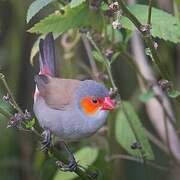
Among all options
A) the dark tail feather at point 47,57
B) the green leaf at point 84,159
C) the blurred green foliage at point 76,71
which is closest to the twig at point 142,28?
the blurred green foliage at point 76,71

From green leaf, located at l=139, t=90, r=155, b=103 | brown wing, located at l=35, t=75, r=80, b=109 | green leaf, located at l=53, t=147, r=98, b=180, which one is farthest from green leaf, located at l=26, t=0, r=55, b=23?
green leaf, located at l=53, t=147, r=98, b=180

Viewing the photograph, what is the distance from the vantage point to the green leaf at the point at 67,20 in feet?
7.64

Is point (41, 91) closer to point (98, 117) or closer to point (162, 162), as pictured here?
point (98, 117)

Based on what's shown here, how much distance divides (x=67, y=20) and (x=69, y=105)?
1.11 feet

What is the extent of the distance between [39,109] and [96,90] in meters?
0.24

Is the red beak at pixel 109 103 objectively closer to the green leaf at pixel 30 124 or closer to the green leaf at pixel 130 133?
the green leaf at pixel 130 133

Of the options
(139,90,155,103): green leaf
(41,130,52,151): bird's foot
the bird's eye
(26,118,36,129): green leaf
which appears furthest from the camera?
(139,90,155,103): green leaf

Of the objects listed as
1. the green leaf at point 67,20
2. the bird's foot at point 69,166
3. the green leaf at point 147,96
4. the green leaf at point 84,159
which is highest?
the green leaf at point 67,20

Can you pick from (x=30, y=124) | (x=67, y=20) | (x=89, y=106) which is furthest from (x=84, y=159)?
(x=30, y=124)

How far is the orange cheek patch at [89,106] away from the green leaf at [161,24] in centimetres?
33

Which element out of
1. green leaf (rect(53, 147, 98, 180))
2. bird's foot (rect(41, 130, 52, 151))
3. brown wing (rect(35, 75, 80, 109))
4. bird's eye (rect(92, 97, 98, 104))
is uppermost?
brown wing (rect(35, 75, 80, 109))

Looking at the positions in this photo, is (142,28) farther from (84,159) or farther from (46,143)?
(84,159)

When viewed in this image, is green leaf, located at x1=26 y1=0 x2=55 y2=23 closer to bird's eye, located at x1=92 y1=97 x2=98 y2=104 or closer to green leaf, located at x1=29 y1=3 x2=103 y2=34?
green leaf, located at x1=29 y1=3 x2=103 y2=34

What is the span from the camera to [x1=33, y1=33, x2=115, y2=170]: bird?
2219mm
